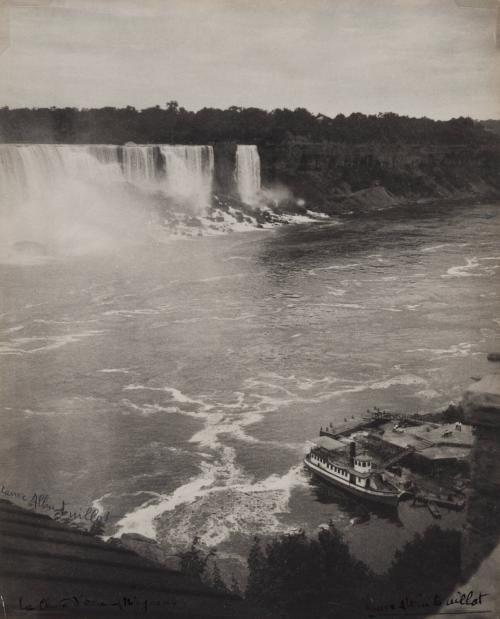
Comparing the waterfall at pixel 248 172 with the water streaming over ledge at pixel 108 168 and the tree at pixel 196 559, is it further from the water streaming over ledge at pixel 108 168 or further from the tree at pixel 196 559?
the tree at pixel 196 559

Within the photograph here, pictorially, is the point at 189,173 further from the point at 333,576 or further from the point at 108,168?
the point at 333,576

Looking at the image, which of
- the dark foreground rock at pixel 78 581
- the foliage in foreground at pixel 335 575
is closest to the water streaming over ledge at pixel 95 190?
the foliage in foreground at pixel 335 575

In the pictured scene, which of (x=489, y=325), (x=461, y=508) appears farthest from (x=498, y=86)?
(x=489, y=325)

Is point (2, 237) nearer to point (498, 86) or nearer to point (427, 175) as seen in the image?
point (498, 86)

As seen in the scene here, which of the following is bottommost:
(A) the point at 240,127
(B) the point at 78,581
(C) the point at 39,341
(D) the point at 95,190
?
(C) the point at 39,341

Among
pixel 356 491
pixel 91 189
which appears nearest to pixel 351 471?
pixel 356 491

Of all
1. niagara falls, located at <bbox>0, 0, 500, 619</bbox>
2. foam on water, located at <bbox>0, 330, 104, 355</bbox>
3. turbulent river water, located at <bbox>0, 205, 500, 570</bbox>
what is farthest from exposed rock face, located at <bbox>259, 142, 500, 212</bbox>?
foam on water, located at <bbox>0, 330, 104, 355</bbox>
